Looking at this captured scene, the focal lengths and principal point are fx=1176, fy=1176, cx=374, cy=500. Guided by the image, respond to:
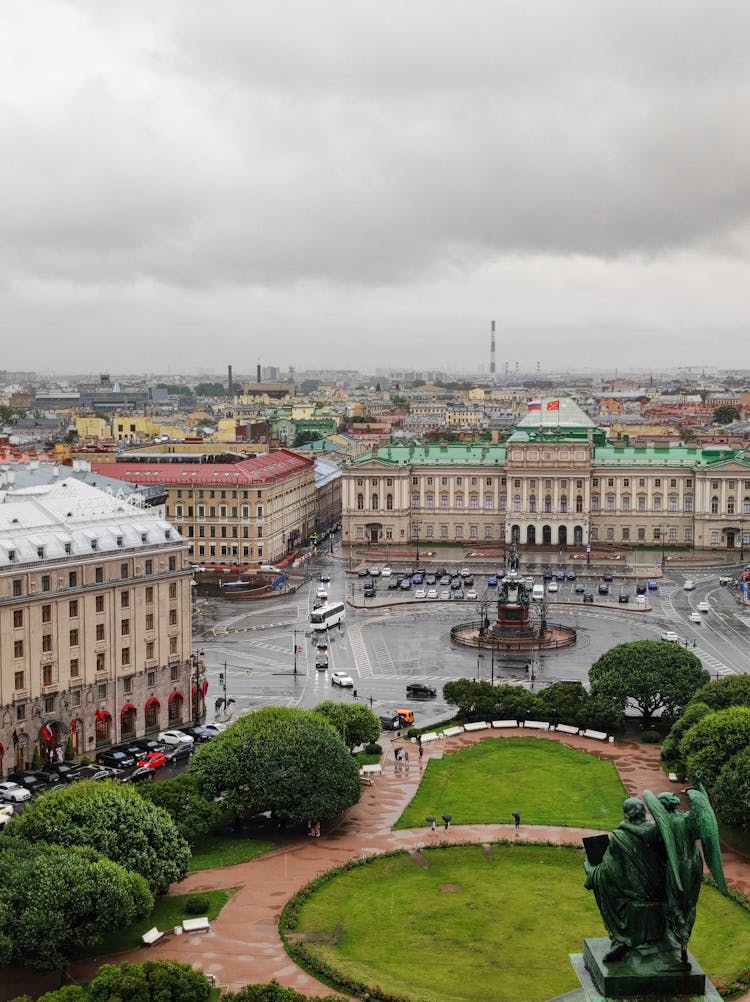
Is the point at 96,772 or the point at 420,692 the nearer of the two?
the point at 96,772

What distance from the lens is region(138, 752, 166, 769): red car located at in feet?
227

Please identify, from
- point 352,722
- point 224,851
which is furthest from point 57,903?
point 352,722

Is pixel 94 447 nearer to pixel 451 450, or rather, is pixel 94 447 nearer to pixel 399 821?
pixel 451 450

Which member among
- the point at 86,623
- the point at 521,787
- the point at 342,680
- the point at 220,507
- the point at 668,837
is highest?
the point at 668,837

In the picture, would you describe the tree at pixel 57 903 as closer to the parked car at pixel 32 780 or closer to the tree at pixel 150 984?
the tree at pixel 150 984

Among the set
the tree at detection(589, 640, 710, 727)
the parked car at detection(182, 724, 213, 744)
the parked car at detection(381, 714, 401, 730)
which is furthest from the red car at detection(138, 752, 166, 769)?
the tree at detection(589, 640, 710, 727)

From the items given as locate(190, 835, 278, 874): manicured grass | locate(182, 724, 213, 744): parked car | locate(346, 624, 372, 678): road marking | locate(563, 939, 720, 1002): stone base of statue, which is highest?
locate(563, 939, 720, 1002): stone base of statue

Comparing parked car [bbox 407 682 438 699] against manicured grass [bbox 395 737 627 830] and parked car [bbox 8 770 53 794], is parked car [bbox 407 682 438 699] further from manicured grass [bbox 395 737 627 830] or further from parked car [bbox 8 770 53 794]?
parked car [bbox 8 770 53 794]

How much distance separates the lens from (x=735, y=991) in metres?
42.1

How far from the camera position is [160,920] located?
4838 centimetres

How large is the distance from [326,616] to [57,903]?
227 feet

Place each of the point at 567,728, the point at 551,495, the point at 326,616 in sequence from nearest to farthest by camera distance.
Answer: the point at 567,728, the point at 326,616, the point at 551,495

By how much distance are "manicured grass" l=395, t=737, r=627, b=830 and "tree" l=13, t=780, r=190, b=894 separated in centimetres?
1391

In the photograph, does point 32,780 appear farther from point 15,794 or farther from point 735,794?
point 735,794
